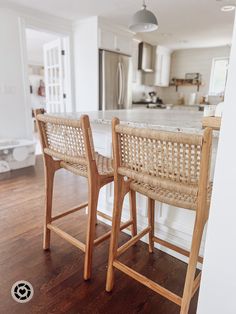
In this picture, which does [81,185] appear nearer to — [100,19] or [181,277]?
[181,277]

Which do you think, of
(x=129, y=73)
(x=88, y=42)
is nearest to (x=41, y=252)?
(x=88, y=42)

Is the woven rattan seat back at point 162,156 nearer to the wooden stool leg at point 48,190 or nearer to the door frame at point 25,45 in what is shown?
the wooden stool leg at point 48,190

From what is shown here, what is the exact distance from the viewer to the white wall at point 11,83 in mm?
3348

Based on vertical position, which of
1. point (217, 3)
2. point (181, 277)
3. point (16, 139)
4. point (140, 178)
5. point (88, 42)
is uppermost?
point (217, 3)

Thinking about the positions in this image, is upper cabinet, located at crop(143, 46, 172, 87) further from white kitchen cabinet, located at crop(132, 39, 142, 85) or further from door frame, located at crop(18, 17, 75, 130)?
door frame, located at crop(18, 17, 75, 130)

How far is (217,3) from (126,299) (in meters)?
3.61

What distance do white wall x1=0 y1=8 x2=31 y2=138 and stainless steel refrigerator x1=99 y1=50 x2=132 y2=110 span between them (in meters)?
1.33

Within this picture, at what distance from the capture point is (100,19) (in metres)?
3.84

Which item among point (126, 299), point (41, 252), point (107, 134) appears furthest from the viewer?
point (107, 134)

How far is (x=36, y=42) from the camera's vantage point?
226 inches

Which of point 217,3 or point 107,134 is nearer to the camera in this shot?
point 107,134

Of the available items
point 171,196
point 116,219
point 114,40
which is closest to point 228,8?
point 114,40

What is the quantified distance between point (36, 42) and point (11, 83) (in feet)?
9.31

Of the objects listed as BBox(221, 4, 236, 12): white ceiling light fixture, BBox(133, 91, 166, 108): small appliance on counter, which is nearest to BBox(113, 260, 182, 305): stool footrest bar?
BBox(221, 4, 236, 12): white ceiling light fixture
